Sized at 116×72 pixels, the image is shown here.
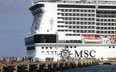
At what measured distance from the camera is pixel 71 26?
114m

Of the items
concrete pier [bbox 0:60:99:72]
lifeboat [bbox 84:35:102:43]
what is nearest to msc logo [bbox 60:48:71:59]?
lifeboat [bbox 84:35:102:43]

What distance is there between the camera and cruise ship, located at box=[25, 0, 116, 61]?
111812 mm

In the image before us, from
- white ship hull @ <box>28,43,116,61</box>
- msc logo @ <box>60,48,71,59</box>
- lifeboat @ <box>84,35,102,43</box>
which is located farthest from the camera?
lifeboat @ <box>84,35,102,43</box>

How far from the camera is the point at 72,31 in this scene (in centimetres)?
11394

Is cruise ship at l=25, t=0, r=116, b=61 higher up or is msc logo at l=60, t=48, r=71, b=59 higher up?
cruise ship at l=25, t=0, r=116, b=61

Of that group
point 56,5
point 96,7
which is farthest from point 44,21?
point 96,7

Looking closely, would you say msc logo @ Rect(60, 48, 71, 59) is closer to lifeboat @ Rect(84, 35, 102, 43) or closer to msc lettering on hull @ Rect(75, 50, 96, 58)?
msc lettering on hull @ Rect(75, 50, 96, 58)

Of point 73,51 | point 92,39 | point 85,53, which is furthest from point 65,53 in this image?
point 92,39

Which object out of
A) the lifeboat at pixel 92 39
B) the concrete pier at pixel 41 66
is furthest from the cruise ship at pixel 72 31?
the concrete pier at pixel 41 66

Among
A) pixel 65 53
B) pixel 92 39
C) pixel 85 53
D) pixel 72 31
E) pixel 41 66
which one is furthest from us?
pixel 92 39

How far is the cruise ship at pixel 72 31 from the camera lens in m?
112

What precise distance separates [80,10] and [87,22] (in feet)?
10.6

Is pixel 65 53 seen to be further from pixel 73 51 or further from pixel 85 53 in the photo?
pixel 85 53

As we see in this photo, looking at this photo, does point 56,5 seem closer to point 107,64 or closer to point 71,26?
point 71,26
